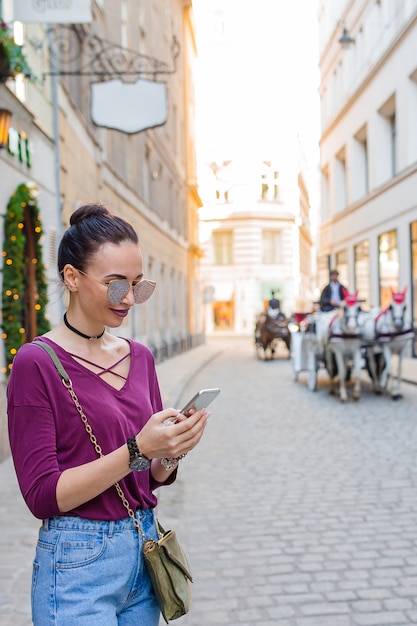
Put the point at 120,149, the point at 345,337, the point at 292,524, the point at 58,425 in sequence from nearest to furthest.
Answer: the point at 58,425 < the point at 292,524 < the point at 345,337 < the point at 120,149

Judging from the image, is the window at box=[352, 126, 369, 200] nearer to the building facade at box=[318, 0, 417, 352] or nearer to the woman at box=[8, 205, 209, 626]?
the building facade at box=[318, 0, 417, 352]

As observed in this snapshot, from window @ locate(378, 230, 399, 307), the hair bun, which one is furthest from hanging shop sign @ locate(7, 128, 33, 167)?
window @ locate(378, 230, 399, 307)

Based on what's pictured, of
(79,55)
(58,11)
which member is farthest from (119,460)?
(79,55)

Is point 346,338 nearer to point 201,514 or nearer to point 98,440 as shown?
point 201,514

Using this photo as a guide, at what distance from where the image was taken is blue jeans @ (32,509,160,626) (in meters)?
1.76

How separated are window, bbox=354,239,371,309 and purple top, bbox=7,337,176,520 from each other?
2518cm

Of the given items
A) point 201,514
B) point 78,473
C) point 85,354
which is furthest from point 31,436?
point 201,514

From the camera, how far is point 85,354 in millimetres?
1916

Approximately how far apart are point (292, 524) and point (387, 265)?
63.9 ft

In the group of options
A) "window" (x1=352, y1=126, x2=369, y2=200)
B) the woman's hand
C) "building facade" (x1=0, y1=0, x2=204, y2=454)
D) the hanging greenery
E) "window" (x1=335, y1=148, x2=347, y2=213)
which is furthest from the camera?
"window" (x1=335, y1=148, x2=347, y2=213)

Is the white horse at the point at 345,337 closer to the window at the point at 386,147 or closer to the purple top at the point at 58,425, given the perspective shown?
the purple top at the point at 58,425

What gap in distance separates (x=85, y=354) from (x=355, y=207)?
27.7 m

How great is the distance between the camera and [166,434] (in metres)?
1.67

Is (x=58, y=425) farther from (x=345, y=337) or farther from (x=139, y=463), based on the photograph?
(x=345, y=337)
